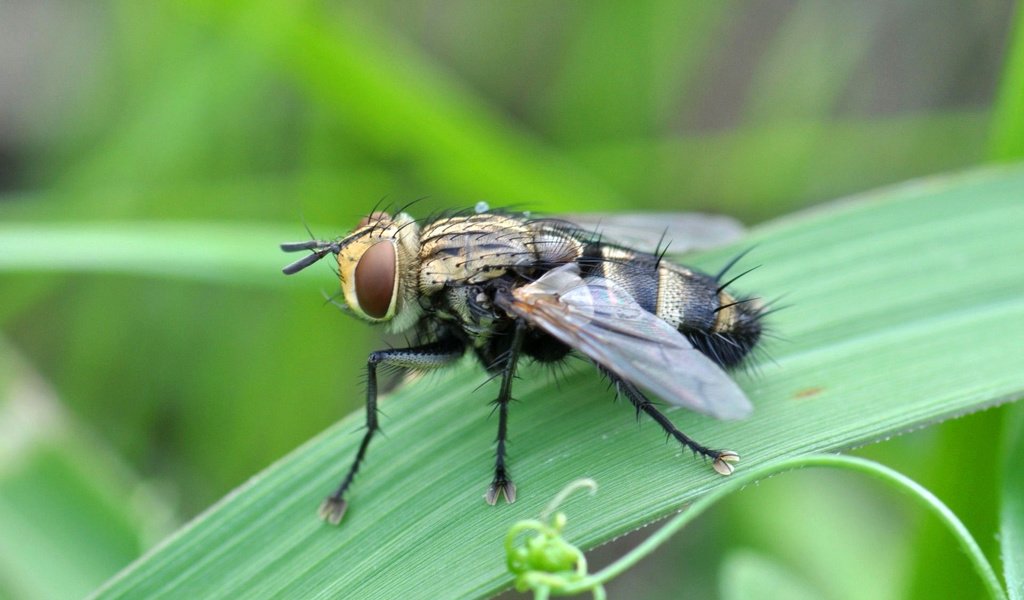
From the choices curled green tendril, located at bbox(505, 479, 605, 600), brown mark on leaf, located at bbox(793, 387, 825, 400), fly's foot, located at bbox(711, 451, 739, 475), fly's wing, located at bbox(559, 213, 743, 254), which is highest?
fly's wing, located at bbox(559, 213, 743, 254)

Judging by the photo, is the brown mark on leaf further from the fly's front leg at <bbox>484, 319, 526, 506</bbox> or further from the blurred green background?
the blurred green background

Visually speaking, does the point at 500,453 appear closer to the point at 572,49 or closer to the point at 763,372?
the point at 763,372

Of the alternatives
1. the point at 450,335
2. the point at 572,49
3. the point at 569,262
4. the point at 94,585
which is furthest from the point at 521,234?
the point at 572,49

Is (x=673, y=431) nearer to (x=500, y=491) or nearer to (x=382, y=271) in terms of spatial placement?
(x=500, y=491)

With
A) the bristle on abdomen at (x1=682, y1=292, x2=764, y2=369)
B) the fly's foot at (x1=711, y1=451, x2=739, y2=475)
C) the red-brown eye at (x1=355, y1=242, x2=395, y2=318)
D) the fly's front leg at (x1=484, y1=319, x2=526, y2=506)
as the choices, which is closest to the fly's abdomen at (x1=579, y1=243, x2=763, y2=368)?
the bristle on abdomen at (x1=682, y1=292, x2=764, y2=369)

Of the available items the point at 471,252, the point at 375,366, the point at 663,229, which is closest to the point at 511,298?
the point at 471,252

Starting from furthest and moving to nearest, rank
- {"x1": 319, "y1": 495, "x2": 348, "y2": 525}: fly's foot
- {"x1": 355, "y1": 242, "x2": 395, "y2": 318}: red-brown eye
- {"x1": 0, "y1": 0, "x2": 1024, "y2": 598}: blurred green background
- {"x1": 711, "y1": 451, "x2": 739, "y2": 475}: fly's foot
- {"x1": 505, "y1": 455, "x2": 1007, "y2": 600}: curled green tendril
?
1. {"x1": 0, "y1": 0, "x2": 1024, "y2": 598}: blurred green background
2. {"x1": 355, "y1": 242, "x2": 395, "y2": 318}: red-brown eye
3. {"x1": 319, "y1": 495, "x2": 348, "y2": 525}: fly's foot
4. {"x1": 711, "y1": 451, "x2": 739, "y2": 475}: fly's foot
5. {"x1": 505, "y1": 455, "x2": 1007, "y2": 600}: curled green tendril

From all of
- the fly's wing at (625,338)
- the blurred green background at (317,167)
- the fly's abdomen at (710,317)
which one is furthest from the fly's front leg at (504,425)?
the blurred green background at (317,167)
